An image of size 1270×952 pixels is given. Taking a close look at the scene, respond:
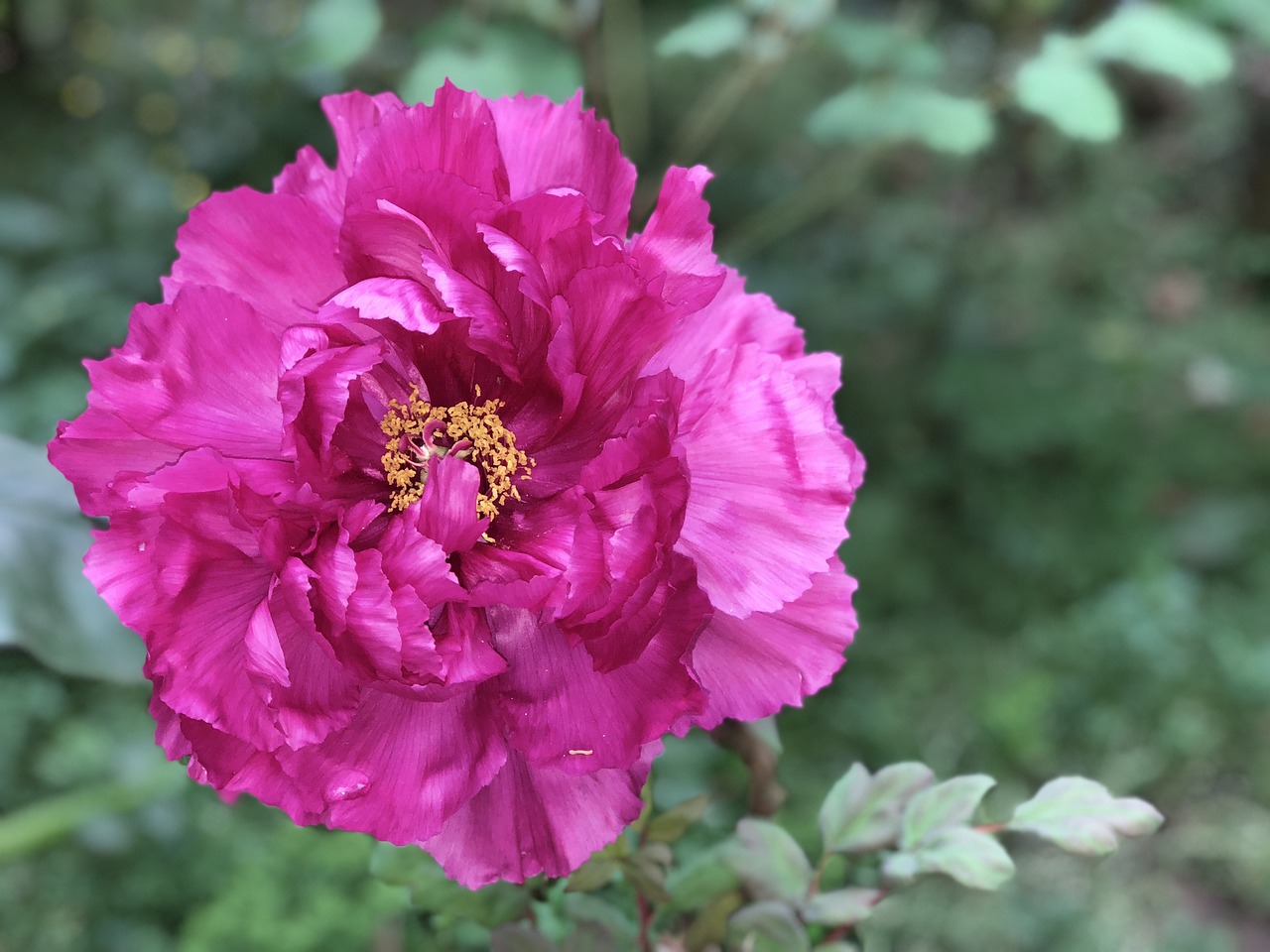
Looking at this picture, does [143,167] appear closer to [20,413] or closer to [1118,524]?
[20,413]

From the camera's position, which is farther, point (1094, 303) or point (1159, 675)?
point (1094, 303)

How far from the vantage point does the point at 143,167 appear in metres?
1.39

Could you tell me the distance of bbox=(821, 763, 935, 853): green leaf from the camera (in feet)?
1.69

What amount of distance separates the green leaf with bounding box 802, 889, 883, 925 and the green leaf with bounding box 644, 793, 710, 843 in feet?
0.22

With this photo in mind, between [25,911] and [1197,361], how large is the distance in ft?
5.68

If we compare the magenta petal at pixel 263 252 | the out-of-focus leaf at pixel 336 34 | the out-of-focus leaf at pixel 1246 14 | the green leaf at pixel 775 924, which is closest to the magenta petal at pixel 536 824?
the green leaf at pixel 775 924

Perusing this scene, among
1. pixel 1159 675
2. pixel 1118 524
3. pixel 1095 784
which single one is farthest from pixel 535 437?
pixel 1118 524

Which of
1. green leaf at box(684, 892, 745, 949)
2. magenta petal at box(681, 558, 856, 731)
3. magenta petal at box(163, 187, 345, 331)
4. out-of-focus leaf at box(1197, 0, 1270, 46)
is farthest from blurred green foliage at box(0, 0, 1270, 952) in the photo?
magenta petal at box(163, 187, 345, 331)

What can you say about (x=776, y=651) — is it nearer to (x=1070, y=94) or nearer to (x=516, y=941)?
(x=516, y=941)

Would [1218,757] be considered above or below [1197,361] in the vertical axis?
below

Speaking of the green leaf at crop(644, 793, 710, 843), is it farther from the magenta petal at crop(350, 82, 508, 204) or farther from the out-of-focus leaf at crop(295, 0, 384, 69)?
the out-of-focus leaf at crop(295, 0, 384, 69)

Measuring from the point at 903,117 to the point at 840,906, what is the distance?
709 millimetres

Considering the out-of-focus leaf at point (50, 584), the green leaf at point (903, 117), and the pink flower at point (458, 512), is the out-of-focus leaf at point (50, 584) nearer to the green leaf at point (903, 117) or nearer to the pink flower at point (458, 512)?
the pink flower at point (458, 512)

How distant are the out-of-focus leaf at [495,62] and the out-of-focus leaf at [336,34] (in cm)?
5
